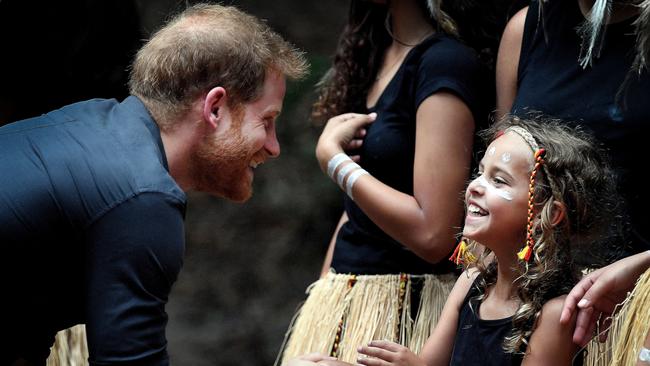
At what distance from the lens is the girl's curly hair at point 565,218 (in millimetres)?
2008

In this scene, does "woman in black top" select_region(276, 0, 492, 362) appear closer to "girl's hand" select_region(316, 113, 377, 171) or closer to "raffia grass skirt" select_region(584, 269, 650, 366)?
"girl's hand" select_region(316, 113, 377, 171)

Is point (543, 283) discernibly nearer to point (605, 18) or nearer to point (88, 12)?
point (605, 18)

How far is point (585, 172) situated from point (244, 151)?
677 mm

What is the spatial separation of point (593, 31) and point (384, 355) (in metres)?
0.75

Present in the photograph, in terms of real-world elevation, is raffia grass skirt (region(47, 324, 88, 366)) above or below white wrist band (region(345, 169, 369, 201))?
below

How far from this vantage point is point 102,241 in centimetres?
188

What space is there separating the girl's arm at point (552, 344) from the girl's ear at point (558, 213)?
163mm

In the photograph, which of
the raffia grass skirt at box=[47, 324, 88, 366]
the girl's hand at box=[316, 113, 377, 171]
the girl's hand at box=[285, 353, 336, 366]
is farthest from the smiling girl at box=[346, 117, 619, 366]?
the raffia grass skirt at box=[47, 324, 88, 366]

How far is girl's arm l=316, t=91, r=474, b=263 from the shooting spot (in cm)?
237

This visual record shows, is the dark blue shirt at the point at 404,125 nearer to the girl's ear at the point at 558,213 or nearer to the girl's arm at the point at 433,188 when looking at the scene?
the girl's arm at the point at 433,188

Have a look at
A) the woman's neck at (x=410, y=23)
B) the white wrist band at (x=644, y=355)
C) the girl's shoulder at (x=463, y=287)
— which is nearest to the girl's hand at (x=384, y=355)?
the girl's shoulder at (x=463, y=287)

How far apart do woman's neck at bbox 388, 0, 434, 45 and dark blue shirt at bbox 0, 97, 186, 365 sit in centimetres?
90

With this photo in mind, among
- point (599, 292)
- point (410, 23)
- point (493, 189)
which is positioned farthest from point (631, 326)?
point (410, 23)

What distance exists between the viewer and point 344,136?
2.54 m
